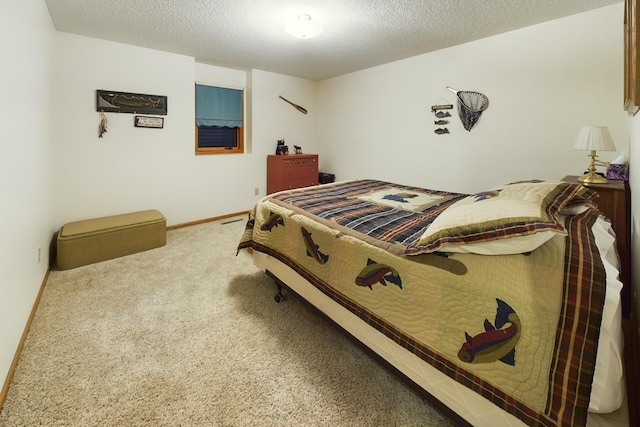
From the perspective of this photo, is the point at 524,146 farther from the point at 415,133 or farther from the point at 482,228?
the point at 482,228

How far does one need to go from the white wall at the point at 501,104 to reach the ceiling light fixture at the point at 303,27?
1707mm

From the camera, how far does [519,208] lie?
1.17 meters

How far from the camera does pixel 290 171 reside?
489 centimetres

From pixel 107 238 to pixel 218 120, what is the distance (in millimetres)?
→ 2402

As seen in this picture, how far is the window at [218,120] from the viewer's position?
4406 millimetres

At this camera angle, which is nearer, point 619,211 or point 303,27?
point 619,211

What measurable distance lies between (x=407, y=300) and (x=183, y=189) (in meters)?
3.72

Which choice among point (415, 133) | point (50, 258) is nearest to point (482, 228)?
point (415, 133)

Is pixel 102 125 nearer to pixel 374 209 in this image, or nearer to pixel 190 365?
pixel 190 365

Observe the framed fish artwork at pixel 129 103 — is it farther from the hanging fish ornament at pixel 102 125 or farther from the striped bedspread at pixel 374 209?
the striped bedspread at pixel 374 209

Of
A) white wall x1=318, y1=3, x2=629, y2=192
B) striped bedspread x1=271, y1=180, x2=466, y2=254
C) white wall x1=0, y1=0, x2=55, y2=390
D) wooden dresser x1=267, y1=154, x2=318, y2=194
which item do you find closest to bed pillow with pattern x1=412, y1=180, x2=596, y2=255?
striped bedspread x1=271, y1=180, x2=466, y2=254

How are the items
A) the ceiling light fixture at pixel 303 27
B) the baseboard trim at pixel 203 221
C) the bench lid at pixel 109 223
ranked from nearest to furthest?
the ceiling light fixture at pixel 303 27, the bench lid at pixel 109 223, the baseboard trim at pixel 203 221

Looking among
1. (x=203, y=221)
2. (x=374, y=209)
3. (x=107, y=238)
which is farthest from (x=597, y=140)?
(x=203, y=221)

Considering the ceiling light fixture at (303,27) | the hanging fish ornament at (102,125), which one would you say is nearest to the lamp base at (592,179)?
the ceiling light fixture at (303,27)
